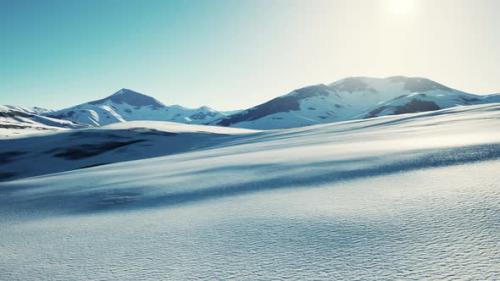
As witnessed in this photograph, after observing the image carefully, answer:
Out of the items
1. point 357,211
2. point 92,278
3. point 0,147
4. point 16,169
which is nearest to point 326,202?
point 357,211

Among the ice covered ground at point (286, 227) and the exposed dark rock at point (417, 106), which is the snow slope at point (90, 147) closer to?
the ice covered ground at point (286, 227)

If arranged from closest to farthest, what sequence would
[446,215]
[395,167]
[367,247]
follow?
[367,247], [446,215], [395,167]

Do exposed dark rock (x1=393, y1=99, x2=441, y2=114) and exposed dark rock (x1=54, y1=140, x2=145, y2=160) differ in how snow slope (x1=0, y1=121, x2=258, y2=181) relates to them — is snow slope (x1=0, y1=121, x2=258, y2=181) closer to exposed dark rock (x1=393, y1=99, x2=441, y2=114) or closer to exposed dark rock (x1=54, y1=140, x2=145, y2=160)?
exposed dark rock (x1=54, y1=140, x2=145, y2=160)

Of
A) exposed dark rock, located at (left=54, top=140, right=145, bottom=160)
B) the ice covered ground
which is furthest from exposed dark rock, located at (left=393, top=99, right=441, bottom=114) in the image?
the ice covered ground

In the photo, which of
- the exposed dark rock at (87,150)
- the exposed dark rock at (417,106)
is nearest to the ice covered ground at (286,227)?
the exposed dark rock at (87,150)

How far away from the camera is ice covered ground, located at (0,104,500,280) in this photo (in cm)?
372

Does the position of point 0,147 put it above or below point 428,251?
above

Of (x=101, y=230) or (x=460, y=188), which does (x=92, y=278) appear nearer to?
(x=101, y=230)

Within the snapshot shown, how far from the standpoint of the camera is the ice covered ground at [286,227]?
3723 millimetres

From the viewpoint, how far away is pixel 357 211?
17.9 ft

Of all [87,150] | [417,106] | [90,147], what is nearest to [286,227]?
[87,150]

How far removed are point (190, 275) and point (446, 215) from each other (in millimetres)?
3573

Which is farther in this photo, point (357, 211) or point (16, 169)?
point (16, 169)

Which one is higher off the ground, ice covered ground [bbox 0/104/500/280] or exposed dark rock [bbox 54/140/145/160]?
exposed dark rock [bbox 54/140/145/160]
